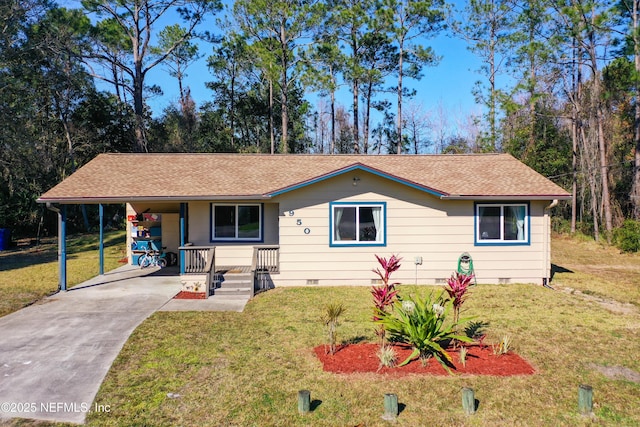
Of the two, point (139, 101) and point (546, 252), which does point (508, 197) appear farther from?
point (139, 101)

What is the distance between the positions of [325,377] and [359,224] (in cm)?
666

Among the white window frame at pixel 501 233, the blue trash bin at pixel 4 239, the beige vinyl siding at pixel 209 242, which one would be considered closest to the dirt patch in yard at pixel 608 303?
the white window frame at pixel 501 233

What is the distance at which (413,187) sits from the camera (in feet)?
39.0

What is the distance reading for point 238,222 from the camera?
12898 millimetres

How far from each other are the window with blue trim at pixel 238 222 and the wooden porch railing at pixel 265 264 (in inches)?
33.2

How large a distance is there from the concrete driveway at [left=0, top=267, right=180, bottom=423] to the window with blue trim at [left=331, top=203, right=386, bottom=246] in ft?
16.1

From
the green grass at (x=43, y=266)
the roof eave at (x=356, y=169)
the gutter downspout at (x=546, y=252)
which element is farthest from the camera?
the gutter downspout at (x=546, y=252)

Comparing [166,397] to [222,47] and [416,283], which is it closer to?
[416,283]

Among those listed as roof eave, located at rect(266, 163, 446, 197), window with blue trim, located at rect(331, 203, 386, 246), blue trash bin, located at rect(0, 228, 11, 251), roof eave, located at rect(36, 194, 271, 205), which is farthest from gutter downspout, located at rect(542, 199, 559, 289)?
blue trash bin, located at rect(0, 228, 11, 251)

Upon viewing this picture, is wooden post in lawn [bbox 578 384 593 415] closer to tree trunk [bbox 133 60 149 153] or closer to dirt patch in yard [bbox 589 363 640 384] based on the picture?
dirt patch in yard [bbox 589 363 640 384]

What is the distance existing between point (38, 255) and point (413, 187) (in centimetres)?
1699

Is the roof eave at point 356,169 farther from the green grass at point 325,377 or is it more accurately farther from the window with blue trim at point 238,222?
the green grass at point 325,377

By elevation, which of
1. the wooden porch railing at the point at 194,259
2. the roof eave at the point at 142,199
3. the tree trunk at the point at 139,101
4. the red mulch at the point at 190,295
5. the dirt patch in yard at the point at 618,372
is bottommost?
the dirt patch in yard at the point at 618,372

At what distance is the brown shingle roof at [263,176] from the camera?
1178 centimetres
